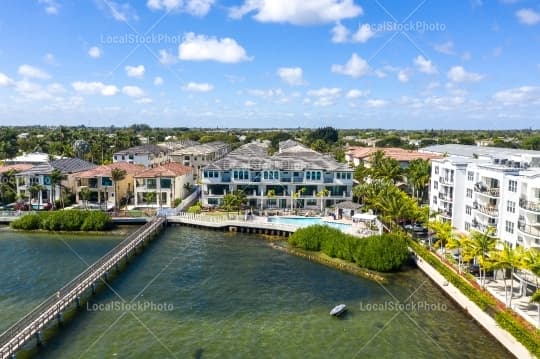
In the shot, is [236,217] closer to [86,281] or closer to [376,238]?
[376,238]

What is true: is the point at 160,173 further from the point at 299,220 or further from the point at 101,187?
the point at 299,220

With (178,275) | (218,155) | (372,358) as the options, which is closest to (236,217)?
(178,275)

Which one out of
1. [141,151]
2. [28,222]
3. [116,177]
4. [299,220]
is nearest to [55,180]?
[28,222]

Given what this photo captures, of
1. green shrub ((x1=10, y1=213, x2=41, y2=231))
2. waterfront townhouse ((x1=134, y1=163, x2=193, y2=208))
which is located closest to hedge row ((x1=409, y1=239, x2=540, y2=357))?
waterfront townhouse ((x1=134, y1=163, x2=193, y2=208))

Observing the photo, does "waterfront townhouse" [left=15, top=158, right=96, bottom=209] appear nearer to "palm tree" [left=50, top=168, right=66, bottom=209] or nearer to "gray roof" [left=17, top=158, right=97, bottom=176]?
"gray roof" [left=17, top=158, right=97, bottom=176]

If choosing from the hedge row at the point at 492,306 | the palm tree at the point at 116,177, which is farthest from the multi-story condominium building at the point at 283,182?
the hedge row at the point at 492,306
